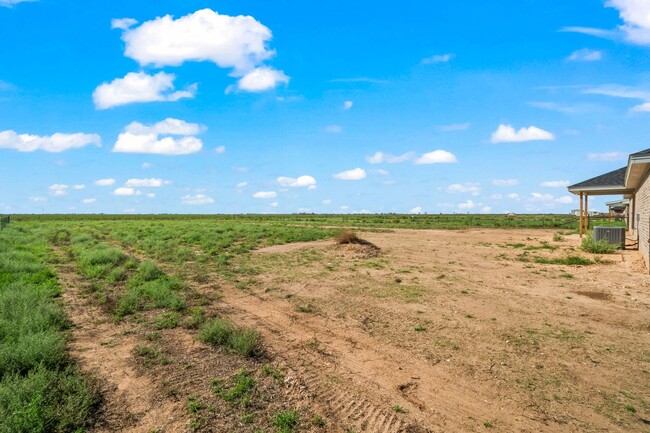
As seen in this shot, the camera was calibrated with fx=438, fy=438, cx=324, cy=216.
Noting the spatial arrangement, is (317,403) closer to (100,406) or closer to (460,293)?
(100,406)

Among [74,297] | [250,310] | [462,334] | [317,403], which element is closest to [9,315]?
[74,297]

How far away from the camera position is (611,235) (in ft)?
76.9

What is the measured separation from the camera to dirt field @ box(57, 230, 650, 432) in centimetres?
541

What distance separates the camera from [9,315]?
8945 millimetres

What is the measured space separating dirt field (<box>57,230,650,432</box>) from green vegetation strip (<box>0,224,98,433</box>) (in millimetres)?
366

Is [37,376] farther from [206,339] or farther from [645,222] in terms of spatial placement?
[645,222]

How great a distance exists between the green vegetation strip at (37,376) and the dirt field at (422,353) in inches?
14.4

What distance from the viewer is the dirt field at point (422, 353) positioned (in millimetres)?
5410

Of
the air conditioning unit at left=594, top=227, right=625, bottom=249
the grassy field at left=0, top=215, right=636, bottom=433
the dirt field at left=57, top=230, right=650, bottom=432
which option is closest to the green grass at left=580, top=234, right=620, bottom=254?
the air conditioning unit at left=594, top=227, right=625, bottom=249

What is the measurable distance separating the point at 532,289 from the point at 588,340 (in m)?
5.05

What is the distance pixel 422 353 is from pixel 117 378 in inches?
191

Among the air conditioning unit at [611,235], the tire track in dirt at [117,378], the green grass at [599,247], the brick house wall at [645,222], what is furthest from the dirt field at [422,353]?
the air conditioning unit at [611,235]

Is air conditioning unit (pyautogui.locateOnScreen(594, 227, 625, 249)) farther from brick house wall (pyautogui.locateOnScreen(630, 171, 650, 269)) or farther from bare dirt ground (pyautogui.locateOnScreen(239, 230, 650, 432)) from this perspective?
bare dirt ground (pyautogui.locateOnScreen(239, 230, 650, 432))

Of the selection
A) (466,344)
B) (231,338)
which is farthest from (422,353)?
(231,338)
